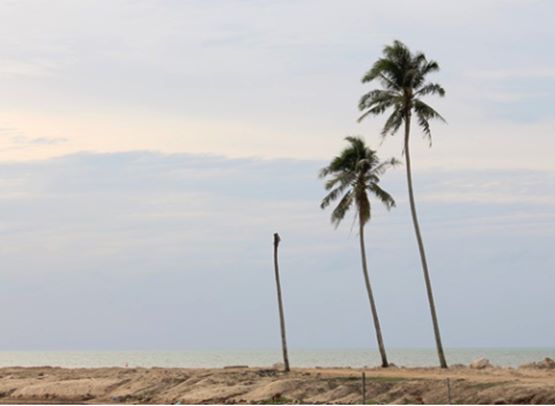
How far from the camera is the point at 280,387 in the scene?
47.1 meters

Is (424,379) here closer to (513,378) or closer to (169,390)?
(513,378)

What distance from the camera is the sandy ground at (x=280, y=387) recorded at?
1693 inches

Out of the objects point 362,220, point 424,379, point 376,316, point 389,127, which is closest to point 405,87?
point 389,127

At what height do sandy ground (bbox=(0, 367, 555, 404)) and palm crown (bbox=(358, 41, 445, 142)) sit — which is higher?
palm crown (bbox=(358, 41, 445, 142))

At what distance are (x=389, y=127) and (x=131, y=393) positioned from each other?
69.3ft

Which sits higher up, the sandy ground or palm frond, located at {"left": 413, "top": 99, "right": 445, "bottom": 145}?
palm frond, located at {"left": 413, "top": 99, "right": 445, "bottom": 145}

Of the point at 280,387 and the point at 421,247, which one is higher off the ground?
the point at 421,247

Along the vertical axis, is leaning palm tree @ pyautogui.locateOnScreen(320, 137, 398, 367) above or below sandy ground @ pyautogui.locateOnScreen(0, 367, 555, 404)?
above

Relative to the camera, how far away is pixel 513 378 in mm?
46344

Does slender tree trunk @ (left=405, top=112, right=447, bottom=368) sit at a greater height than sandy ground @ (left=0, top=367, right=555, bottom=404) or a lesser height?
greater

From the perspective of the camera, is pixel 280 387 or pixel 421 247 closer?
pixel 280 387

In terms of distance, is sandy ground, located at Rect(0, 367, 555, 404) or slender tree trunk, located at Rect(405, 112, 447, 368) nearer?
sandy ground, located at Rect(0, 367, 555, 404)

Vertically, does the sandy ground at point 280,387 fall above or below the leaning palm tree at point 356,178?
below

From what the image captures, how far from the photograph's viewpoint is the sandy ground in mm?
43000
